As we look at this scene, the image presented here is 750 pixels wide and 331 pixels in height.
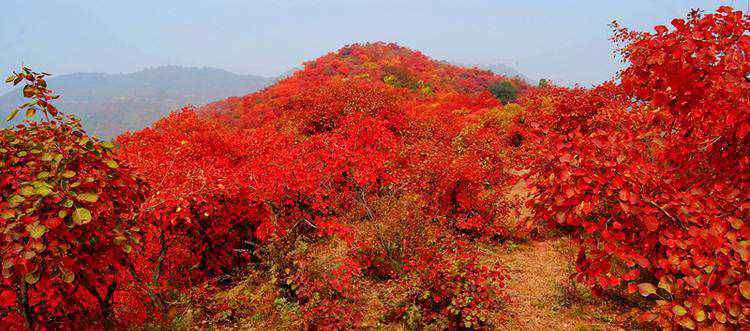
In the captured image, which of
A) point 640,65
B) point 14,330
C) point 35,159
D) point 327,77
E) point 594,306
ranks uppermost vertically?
point 327,77

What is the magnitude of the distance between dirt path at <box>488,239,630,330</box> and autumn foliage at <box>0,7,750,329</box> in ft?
1.60

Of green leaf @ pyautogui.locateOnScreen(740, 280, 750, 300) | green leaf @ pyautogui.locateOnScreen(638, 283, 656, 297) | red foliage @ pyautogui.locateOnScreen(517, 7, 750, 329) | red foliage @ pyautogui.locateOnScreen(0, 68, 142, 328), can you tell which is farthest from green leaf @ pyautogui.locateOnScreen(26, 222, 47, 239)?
green leaf @ pyautogui.locateOnScreen(740, 280, 750, 300)

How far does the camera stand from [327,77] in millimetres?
67875

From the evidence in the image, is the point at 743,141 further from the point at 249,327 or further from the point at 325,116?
the point at 325,116

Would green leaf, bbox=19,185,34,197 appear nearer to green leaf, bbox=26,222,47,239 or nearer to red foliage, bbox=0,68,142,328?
red foliage, bbox=0,68,142,328

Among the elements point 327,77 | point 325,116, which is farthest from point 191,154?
point 327,77

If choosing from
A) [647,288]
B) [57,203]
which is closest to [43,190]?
[57,203]

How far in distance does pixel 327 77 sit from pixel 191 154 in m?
53.4

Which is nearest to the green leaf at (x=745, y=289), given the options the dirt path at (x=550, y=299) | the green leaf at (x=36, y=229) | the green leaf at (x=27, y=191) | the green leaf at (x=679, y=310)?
the green leaf at (x=679, y=310)

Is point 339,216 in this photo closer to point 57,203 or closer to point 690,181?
point 57,203

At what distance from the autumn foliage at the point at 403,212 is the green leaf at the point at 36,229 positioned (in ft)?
0.05

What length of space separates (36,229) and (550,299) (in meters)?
8.55

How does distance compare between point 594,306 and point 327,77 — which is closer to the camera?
point 594,306

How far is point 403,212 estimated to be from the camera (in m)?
10.1
